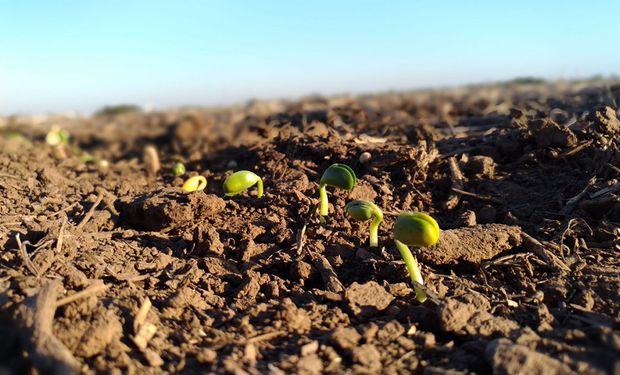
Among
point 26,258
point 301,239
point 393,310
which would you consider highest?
point 26,258

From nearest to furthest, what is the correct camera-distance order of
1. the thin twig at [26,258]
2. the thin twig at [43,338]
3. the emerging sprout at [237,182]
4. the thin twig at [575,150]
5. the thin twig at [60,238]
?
the thin twig at [43,338]
the thin twig at [26,258]
the thin twig at [60,238]
the emerging sprout at [237,182]
the thin twig at [575,150]

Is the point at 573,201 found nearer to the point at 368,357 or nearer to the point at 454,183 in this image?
the point at 454,183

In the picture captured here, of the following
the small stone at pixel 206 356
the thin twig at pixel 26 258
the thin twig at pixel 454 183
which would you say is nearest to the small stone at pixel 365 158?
the thin twig at pixel 454 183

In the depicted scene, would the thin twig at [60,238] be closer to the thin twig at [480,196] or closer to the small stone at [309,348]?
the small stone at [309,348]

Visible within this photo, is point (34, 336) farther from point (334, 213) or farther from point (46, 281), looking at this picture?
point (334, 213)

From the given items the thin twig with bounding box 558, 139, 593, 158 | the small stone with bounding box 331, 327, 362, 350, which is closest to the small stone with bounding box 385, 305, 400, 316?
the small stone with bounding box 331, 327, 362, 350

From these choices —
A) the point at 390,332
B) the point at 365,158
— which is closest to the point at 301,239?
the point at 390,332

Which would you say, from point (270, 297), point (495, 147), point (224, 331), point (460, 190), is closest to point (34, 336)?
point (224, 331)
